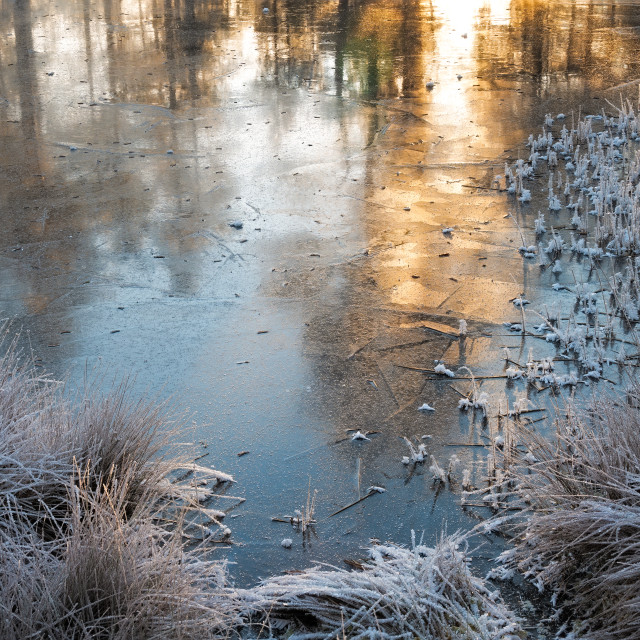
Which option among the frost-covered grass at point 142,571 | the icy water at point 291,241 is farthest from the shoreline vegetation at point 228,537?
the icy water at point 291,241

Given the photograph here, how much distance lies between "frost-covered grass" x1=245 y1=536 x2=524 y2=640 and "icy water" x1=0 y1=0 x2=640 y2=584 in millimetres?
358

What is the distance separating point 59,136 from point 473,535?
7765 mm

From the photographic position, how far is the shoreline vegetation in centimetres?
279

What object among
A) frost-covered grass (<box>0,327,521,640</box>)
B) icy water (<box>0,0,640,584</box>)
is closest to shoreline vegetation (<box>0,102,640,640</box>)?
frost-covered grass (<box>0,327,521,640</box>)

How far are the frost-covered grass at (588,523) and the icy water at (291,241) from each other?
0.33m

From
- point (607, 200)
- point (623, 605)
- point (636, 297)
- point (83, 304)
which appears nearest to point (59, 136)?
point (83, 304)

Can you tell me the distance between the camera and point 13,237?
6945 mm

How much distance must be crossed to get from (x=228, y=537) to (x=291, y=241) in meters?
3.51

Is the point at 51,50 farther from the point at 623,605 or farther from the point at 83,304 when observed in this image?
the point at 623,605

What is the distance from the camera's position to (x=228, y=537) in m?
3.75

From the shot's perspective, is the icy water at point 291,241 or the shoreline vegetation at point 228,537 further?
the icy water at point 291,241

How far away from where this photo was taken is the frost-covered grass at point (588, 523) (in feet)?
9.89

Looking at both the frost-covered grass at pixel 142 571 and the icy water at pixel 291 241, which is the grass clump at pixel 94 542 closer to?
the frost-covered grass at pixel 142 571

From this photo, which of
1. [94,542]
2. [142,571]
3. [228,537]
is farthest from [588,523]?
[94,542]
